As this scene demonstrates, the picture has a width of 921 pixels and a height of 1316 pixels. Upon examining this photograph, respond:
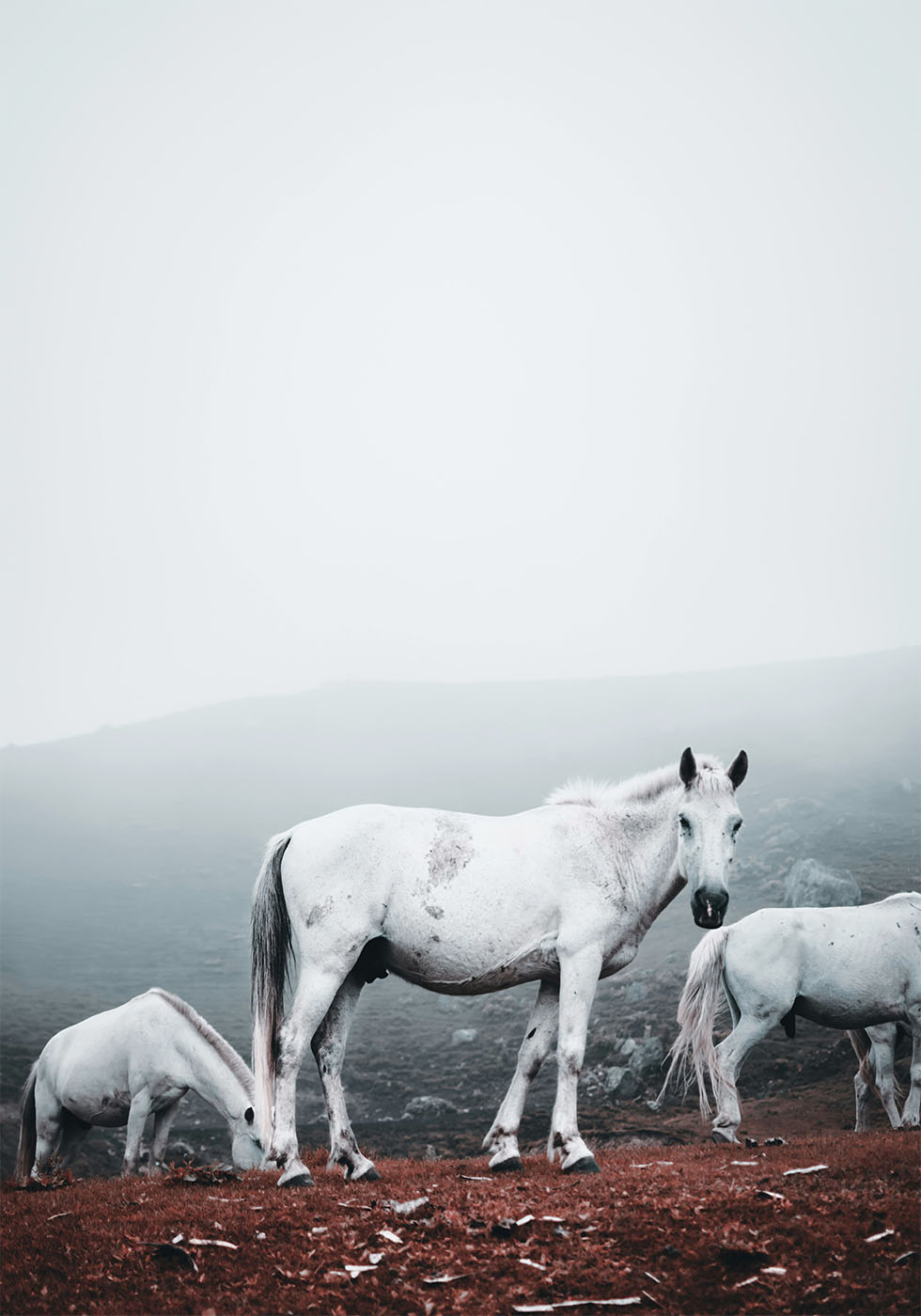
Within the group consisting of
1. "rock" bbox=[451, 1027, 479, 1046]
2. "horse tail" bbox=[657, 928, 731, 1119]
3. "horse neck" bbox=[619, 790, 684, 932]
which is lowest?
"rock" bbox=[451, 1027, 479, 1046]

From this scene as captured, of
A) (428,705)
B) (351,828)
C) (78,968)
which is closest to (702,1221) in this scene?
(351,828)

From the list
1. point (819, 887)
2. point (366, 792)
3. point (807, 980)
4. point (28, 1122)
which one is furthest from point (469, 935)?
point (366, 792)

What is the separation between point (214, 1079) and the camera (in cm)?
1352

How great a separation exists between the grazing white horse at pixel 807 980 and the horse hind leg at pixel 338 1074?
515 cm

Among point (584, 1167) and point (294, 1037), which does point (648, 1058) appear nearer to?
point (584, 1167)

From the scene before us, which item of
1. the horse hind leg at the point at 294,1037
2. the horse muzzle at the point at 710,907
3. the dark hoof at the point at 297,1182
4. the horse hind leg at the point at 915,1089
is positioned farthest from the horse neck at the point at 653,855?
the horse hind leg at the point at 915,1089

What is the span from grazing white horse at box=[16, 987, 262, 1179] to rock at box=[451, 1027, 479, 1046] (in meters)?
19.5

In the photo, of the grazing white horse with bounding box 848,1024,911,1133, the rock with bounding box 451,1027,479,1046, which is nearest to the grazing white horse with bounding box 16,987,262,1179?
the grazing white horse with bounding box 848,1024,911,1133

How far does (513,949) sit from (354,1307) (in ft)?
13.2

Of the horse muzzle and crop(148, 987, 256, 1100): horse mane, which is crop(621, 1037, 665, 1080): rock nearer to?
crop(148, 987, 256, 1100): horse mane

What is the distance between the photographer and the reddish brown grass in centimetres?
513

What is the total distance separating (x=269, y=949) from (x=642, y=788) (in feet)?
13.7

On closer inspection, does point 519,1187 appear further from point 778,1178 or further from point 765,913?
point 765,913

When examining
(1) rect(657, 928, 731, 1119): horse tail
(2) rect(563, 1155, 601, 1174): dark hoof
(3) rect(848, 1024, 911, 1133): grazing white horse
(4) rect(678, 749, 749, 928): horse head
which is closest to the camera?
(2) rect(563, 1155, 601, 1174): dark hoof
